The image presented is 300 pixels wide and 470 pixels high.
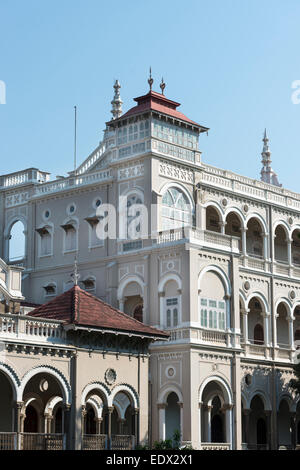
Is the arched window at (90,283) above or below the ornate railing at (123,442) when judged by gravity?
above

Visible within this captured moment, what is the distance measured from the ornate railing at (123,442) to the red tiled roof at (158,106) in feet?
59.9

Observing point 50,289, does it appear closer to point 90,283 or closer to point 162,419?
point 90,283

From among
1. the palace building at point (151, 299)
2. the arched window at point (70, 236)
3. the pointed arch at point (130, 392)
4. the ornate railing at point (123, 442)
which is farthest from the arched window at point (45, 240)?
the ornate railing at point (123, 442)

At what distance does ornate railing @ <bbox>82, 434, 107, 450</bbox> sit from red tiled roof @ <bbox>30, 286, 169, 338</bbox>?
13.0ft

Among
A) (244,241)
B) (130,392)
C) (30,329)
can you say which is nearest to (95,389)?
(130,392)

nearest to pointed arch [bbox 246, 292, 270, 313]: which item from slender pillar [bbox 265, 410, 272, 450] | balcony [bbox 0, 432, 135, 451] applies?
slender pillar [bbox 265, 410, 272, 450]

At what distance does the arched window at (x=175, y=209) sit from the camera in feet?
155

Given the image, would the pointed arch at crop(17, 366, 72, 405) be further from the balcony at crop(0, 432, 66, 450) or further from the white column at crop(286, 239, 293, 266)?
the white column at crop(286, 239, 293, 266)

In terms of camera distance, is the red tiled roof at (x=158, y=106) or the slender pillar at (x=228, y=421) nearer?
the slender pillar at (x=228, y=421)

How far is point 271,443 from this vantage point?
167 ft

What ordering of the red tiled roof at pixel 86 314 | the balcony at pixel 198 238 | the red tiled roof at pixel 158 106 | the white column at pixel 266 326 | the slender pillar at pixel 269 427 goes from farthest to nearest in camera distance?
the white column at pixel 266 326, the slender pillar at pixel 269 427, the red tiled roof at pixel 158 106, the balcony at pixel 198 238, the red tiled roof at pixel 86 314

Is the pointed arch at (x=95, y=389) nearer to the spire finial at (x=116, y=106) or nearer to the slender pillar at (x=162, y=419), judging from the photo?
the slender pillar at (x=162, y=419)

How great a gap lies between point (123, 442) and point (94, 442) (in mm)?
1633
